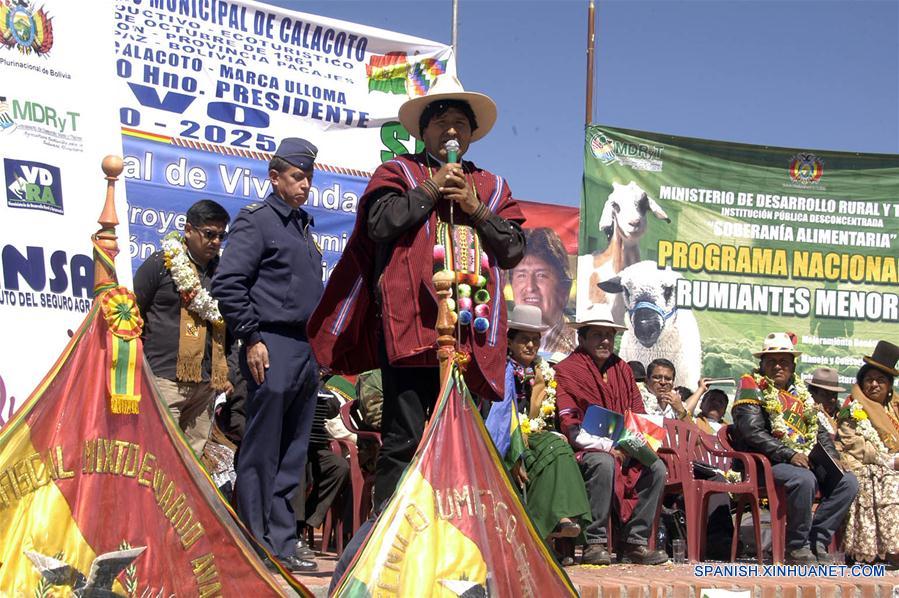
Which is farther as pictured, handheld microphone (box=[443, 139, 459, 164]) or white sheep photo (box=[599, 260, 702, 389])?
white sheep photo (box=[599, 260, 702, 389])

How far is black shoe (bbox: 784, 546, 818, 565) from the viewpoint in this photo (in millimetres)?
7680

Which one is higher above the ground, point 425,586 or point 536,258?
point 536,258

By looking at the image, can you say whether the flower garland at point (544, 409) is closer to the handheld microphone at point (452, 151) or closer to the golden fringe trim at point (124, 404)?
the handheld microphone at point (452, 151)

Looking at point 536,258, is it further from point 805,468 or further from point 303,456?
point 303,456

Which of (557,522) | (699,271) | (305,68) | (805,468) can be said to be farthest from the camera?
(699,271)

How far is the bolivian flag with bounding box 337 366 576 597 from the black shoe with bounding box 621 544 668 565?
10.2ft

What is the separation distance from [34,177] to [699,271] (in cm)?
663

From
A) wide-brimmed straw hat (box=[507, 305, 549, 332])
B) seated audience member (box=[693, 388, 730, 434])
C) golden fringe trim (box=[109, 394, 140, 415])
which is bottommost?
seated audience member (box=[693, 388, 730, 434])

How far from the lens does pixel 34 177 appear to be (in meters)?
5.94

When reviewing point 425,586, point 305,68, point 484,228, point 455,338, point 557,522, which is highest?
point 305,68

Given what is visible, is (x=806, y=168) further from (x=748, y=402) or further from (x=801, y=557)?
(x=801, y=557)

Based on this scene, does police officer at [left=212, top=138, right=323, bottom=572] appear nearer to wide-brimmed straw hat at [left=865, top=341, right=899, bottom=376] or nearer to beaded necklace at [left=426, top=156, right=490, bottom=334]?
beaded necklace at [left=426, top=156, right=490, bottom=334]

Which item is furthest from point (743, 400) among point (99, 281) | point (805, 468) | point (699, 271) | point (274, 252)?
point (99, 281)

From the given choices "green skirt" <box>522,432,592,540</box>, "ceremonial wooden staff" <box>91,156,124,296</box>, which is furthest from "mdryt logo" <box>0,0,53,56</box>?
"green skirt" <box>522,432,592,540</box>
